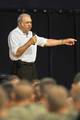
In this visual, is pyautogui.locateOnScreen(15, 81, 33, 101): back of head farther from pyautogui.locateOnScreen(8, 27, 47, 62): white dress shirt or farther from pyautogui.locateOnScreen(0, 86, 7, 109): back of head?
pyautogui.locateOnScreen(8, 27, 47, 62): white dress shirt

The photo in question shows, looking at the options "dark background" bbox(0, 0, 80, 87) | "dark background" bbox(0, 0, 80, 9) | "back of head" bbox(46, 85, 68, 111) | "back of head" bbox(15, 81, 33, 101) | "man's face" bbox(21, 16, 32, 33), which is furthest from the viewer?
"dark background" bbox(0, 0, 80, 87)

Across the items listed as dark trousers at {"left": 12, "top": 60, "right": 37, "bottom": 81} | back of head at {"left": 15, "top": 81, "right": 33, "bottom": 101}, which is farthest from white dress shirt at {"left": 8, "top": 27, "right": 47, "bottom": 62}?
back of head at {"left": 15, "top": 81, "right": 33, "bottom": 101}

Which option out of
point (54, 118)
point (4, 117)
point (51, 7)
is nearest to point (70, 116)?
point (54, 118)

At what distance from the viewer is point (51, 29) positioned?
9641 mm

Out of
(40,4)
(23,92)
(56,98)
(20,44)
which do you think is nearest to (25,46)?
(20,44)

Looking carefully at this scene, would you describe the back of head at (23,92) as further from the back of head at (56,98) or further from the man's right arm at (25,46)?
the man's right arm at (25,46)

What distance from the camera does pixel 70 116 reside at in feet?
15.5

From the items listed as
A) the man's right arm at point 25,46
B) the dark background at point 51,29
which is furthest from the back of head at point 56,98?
the dark background at point 51,29

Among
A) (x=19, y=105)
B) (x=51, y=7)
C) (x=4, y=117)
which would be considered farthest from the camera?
(x=51, y=7)

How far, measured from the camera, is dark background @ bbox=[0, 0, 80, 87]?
936cm

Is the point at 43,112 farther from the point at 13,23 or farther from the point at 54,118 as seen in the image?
the point at 13,23

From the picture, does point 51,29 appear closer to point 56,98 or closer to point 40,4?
point 40,4

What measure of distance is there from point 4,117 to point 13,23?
16.3 ft

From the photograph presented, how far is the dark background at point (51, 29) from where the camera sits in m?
9.36
